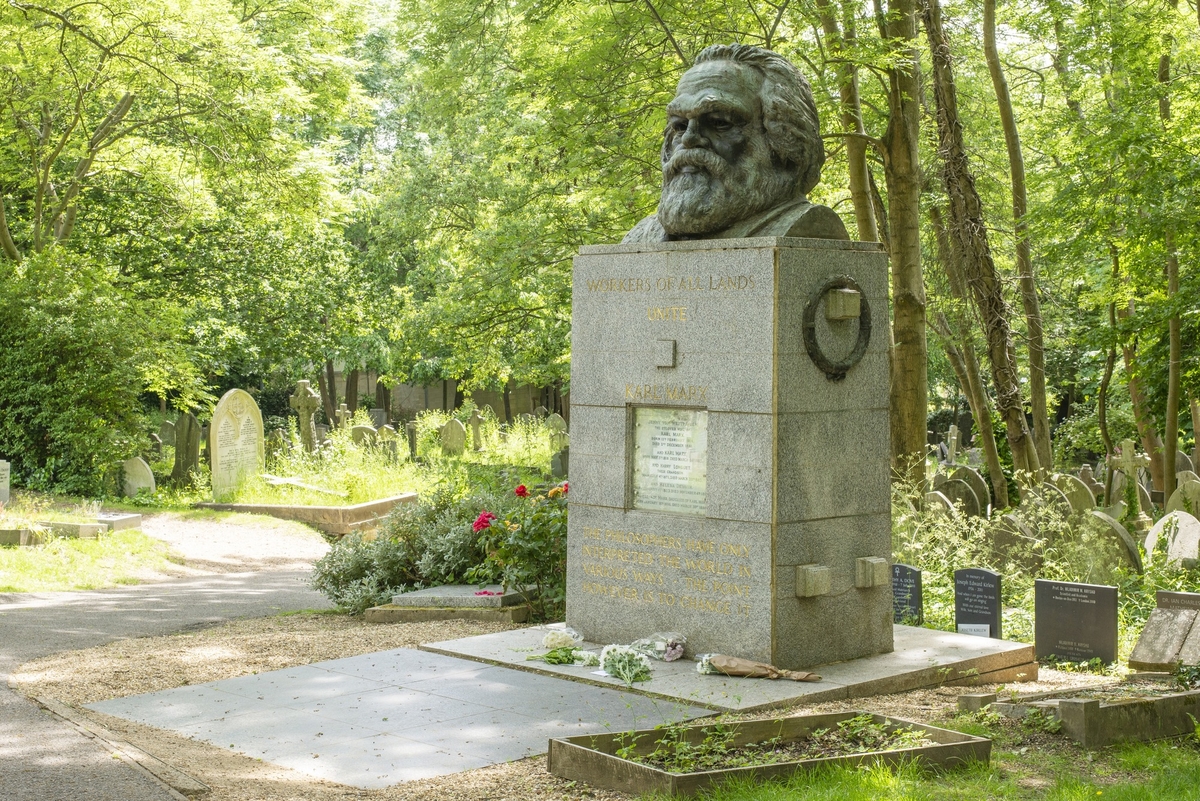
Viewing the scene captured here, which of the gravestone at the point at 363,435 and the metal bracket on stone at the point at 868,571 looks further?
the gravestone at the point at 363,435

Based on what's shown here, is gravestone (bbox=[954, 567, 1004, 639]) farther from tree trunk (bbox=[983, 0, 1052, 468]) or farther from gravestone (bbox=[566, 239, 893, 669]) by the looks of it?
tree trunk (bbox=[983, 0, 1052, 468])

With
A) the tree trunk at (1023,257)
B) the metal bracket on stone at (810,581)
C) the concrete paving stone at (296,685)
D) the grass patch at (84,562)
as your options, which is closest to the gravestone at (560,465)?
the grass patch at (84,562)

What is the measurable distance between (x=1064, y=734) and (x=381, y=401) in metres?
39.8

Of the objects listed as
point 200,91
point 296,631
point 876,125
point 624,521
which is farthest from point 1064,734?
point 200,91

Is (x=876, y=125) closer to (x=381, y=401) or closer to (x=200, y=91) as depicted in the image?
(x=200, y=91)

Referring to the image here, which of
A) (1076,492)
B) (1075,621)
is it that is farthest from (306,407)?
(1075,621)

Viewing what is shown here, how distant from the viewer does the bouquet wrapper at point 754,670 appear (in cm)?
715

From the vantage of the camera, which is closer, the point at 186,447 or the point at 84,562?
the point at 84,562

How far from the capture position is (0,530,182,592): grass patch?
522 inches

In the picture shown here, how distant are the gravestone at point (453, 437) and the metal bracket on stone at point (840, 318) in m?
20.1

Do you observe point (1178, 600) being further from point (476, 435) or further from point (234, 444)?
point (476, 435)

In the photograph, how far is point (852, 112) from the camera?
12094 millimetres

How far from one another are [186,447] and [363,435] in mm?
4288

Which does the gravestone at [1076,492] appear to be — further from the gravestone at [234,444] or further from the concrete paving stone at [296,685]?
the gravestone at [234,444]
